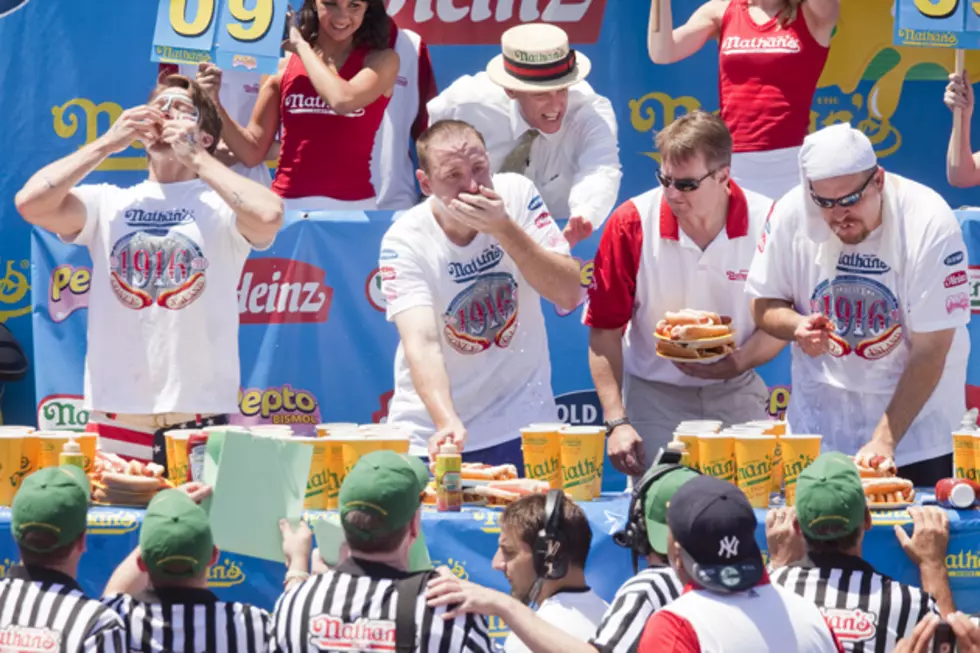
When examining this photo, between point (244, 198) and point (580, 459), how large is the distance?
1.80m

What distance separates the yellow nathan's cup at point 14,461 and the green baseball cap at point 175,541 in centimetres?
119

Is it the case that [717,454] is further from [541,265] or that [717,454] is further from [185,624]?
Result: [185,624]

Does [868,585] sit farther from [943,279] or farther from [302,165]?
[302,165]

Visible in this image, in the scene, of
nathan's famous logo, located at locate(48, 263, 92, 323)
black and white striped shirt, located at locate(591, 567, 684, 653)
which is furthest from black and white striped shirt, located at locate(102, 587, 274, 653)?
nathan's famous logo, located at locate(48, 263, 92, 323)

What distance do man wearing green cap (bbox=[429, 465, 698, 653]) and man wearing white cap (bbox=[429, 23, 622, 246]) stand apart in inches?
121

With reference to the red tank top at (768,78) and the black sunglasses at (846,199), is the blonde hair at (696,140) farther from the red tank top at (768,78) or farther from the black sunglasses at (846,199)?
the red tank top at (768,78)

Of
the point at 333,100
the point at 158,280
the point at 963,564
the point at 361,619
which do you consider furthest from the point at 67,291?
the point at 963,564

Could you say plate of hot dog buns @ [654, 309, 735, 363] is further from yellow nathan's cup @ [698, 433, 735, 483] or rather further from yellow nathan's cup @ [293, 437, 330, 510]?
yellow nathan's cup @ [293, 437, 330, 510]

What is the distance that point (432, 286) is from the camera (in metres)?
6.02

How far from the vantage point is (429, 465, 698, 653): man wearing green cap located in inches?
154

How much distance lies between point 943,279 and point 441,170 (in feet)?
5.88

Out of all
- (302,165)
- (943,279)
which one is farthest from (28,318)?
(943,279)

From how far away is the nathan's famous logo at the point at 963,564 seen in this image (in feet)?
15.8

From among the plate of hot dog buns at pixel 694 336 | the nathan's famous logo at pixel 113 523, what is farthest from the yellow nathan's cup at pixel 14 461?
the plate of hot dog buns at pixel 694 336
